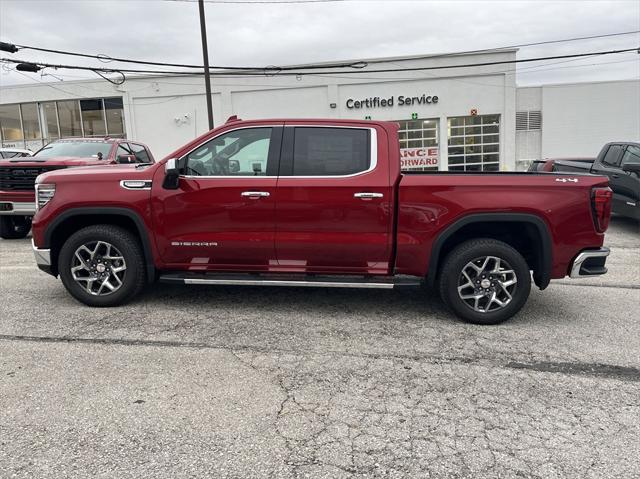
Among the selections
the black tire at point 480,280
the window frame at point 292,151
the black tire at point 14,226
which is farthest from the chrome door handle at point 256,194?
the black tire at point 14,226

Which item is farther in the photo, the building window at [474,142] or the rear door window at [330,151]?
the building window at [474,142]

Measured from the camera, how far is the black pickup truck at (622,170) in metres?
9.88

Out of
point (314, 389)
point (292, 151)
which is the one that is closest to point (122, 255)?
point (292, 151)

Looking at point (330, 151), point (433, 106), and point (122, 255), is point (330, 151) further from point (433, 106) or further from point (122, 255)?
point (433, 106)

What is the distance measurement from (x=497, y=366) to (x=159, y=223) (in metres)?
3.38

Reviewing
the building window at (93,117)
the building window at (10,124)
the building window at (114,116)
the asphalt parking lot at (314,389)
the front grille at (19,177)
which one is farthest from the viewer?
the building window at (10,124)

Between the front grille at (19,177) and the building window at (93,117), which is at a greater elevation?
the building window at (93,117)

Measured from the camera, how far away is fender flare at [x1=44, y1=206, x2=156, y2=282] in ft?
16.6

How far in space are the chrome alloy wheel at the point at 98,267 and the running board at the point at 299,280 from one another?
479 mm

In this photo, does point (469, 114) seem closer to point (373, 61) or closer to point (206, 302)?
point (373, 61)

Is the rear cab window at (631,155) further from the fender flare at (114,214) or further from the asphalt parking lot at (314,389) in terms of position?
the fender flare at (114,214)

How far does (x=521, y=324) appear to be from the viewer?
193 inches

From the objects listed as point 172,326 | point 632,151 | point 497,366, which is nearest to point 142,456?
point 172,326

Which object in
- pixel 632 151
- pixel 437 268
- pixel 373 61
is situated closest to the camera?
pixel 437 268
